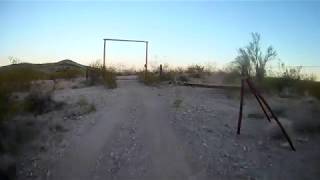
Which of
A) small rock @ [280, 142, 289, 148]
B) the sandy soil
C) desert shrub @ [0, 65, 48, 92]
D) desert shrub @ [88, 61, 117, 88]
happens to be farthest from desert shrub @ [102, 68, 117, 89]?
small rock @ [280, 142, 289, 148]

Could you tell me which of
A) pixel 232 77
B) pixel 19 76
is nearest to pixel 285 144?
pixel 19 76

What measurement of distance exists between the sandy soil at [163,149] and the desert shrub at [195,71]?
20.7m

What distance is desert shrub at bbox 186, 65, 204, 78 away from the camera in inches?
1698

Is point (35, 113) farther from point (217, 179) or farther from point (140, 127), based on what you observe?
point (217, 179)

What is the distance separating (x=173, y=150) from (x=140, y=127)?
3081 mm

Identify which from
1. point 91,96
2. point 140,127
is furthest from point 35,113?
point 140,127

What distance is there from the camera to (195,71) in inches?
1756

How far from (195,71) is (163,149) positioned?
2942 centimetres

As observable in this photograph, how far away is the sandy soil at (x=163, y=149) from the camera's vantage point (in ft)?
45.6

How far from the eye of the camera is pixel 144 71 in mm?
37906

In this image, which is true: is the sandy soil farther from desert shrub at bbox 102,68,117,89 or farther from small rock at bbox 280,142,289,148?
desert shrub at bbox 102,68,117,89

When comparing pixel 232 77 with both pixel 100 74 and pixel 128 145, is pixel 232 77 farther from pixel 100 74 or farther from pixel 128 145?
pixel 128 145

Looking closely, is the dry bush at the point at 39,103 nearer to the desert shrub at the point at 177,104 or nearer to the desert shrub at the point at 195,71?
the desert shrub at the point at 177,104

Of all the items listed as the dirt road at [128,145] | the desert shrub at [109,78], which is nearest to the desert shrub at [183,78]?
the desert shrub at [109,78]
